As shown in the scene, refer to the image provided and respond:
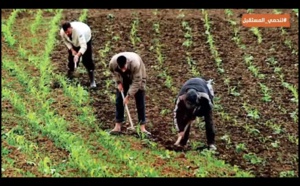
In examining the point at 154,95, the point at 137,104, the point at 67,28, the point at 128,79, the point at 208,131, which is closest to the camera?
the point at 208,131

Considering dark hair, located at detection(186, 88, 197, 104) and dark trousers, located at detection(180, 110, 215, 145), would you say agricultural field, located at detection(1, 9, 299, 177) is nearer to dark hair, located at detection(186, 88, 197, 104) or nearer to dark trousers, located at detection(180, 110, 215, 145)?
dark trousers, located at detection(180, 110, 215, 145)

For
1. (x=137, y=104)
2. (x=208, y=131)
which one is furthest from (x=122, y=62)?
(x=208, y=131)

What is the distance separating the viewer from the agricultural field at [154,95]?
27.4ft

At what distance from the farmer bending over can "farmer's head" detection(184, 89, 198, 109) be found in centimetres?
122

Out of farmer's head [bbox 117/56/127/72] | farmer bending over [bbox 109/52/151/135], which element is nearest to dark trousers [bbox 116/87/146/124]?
farmer bending over [bbox 109/52/151/135]

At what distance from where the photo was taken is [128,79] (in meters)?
9.30

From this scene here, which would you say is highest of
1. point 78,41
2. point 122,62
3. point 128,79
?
point 78,41

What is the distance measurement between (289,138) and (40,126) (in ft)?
13.3

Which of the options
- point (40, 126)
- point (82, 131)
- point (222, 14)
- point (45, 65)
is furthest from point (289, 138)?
point (222, 14)

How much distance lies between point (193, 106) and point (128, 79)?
1.57m

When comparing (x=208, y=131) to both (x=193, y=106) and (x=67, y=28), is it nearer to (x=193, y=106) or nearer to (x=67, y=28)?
(x=193, y=106)

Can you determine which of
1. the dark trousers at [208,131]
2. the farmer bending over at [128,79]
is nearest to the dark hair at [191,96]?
the dark trousers at [208,131]

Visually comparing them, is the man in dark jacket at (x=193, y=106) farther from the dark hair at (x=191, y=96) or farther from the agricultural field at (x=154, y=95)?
the agricultural field at (x=154, y=95)

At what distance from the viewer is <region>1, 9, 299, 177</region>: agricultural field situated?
8.35m
